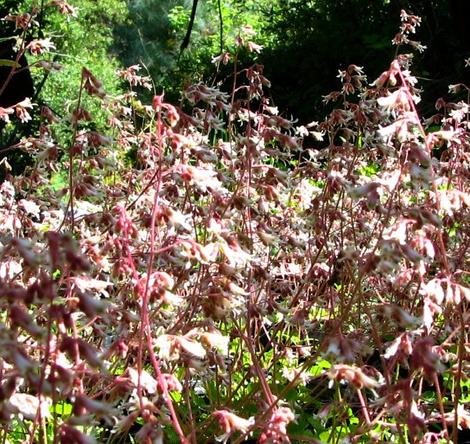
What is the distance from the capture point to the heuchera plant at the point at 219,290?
4.52 ft

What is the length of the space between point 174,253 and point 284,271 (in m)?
0.94

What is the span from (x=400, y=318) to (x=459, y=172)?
1.15 metres

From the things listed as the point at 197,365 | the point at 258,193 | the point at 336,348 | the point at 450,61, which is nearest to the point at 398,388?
the point at 336,348

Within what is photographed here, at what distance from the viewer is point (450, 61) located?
9438mm

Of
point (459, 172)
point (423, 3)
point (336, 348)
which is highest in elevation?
point (423, 3)

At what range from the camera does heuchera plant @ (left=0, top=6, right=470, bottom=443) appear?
4.52ft

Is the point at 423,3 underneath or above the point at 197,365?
above

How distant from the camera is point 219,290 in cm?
175

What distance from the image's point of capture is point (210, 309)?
1742 millimetres

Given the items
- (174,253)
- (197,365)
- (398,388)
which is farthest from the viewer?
(174,253)

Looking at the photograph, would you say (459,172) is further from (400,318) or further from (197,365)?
(197,365)

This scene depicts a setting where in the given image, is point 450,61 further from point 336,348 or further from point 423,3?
point 336,348

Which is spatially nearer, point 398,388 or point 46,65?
point 398,388

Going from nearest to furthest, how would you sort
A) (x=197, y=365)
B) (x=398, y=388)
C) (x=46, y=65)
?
(x=398, y=388) < (x=197, y=365) < (x=46, y=65)
